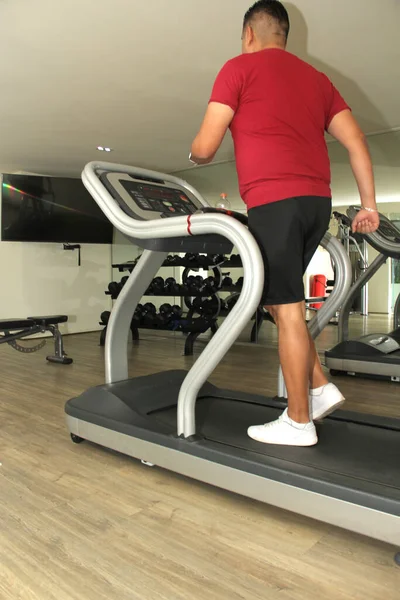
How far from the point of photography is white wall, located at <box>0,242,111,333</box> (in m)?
5.67

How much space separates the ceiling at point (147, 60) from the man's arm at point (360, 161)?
3.29ft

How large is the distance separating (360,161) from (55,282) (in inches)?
198

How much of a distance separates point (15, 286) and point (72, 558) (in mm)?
4861

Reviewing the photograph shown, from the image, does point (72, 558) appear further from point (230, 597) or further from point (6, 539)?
point (230, 597)

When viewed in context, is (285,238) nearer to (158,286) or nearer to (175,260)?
(175,260)

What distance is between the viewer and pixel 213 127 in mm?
1450

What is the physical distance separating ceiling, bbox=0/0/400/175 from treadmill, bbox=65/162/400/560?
0.87m

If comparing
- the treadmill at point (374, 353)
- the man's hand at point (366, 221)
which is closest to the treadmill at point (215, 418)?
the man's hand at point (366, 221)

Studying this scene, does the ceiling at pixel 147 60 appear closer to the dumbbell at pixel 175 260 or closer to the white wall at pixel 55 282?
the dumbbell at pixel 175 260

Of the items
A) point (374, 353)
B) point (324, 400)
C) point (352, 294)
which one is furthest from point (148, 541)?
point (352, 294)

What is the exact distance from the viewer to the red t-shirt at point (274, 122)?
1441mm

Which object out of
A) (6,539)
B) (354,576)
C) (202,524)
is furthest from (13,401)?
(354,576)

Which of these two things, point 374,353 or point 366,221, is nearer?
point 366,221

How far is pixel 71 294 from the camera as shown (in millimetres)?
6168
